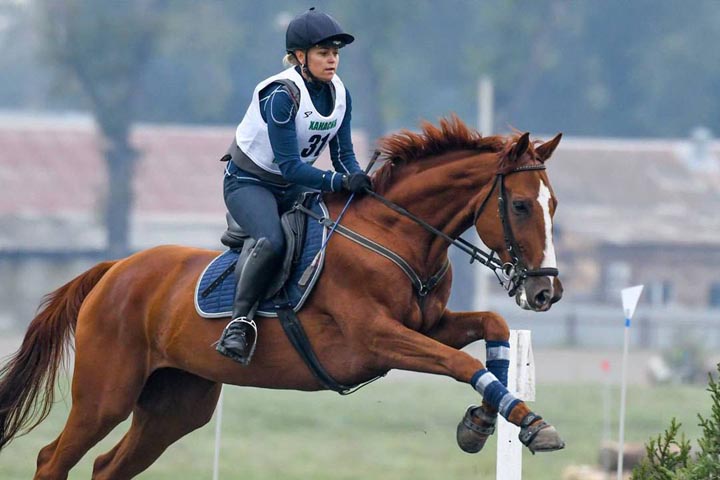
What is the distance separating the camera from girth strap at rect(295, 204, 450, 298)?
6.50 m

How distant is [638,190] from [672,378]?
23.1 metres

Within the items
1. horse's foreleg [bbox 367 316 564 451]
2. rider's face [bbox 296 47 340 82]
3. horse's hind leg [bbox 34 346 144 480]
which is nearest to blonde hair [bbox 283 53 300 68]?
rider's face [bbox 296 47 340 82]

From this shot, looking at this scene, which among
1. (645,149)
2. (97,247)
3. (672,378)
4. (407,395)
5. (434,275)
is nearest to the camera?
(434,275)

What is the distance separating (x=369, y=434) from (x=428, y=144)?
11.2 meters

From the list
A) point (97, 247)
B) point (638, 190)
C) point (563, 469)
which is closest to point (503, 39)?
point (638, 190)

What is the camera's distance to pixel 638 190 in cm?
4759

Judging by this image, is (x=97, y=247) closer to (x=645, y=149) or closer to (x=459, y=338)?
(x=645, y=149)

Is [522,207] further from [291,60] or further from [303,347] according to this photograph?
[291,60]

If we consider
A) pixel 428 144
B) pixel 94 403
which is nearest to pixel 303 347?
pixel 428 144

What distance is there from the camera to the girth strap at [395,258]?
6496 millimetres

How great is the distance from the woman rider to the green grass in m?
A: 3.81

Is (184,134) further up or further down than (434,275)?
further up

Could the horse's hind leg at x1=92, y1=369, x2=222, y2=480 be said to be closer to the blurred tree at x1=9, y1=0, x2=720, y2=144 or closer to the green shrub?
the green shrub

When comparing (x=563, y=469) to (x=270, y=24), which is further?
(x=270, y=24)
